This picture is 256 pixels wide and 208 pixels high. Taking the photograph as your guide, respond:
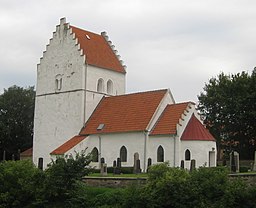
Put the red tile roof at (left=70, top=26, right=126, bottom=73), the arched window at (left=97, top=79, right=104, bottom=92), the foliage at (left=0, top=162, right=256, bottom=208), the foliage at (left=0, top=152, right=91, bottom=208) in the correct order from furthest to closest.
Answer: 1. the arched window at (left=97, top=79, right=104, bottom=92)
2. the red tile roof at (left=70, top=26, right=126, bottom=73)
3. the foliage at (left=0, top=152, right=91, bottom=208)
4. the foliage at (left=0, top=162, right=256, bottom=208)

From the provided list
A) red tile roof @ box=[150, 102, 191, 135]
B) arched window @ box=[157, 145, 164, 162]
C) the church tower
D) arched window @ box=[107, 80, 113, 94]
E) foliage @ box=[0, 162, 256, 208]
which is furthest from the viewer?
arched window @ box=[107, 80, 113, 94]

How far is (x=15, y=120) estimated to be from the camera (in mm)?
60719

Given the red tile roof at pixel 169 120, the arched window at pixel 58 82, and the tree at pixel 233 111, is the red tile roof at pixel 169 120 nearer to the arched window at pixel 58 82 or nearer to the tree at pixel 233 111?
the tree at pixel 233 111

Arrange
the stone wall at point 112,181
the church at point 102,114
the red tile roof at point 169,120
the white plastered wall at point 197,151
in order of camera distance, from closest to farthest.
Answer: the stone wall at point 112,181 → the white plastered wall at point 197,151 → the red tile roof at point 169,120 → the church at point 102,114

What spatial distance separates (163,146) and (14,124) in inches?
1048

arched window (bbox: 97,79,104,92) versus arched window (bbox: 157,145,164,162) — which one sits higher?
arched window (bbox: 97,79,104,92)

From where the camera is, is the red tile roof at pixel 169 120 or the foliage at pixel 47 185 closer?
the foliage at pixel 47 185

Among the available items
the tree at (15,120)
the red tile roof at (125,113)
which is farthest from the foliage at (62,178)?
the tree at (15,120)

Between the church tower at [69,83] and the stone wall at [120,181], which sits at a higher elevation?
the church tower at [69,83]

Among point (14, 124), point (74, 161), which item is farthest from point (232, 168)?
point (14, 124)

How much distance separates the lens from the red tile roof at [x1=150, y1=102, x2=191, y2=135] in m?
40.1

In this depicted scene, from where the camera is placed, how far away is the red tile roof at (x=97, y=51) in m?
49.3

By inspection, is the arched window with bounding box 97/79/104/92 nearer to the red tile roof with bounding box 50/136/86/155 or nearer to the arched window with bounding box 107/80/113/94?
the arched window with bounding box 107/80/113/94

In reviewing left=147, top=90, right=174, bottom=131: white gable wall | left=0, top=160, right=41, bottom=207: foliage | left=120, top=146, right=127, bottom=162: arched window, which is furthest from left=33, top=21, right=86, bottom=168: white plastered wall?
left=0, top=160, right=41, bottom=207: foliage
